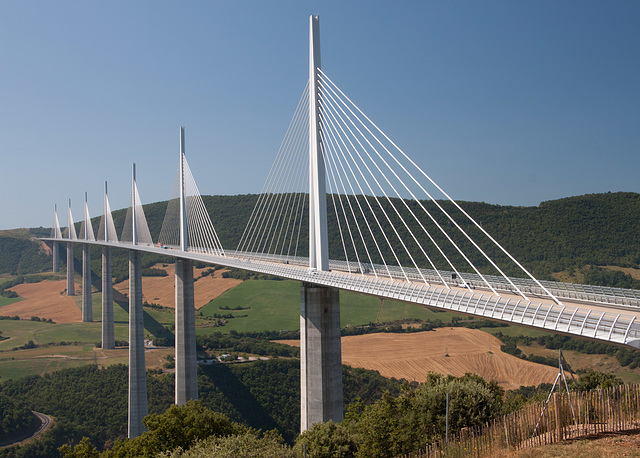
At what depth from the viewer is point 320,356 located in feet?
78.2

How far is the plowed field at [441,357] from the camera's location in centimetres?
4431

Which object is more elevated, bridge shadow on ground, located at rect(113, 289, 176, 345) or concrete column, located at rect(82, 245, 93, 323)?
concrete column, located at rect(82, 245, 93, 323)

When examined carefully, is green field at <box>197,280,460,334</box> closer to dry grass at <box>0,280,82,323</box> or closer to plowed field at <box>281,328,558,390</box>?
plowed field at <box>281,328,558,390</box>

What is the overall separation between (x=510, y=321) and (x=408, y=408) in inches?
284

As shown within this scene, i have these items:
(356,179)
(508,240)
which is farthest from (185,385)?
(508,240)

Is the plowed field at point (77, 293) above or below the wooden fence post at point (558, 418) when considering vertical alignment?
below

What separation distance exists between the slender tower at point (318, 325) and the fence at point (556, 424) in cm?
1200

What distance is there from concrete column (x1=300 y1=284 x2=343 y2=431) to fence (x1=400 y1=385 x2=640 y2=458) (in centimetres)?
1197

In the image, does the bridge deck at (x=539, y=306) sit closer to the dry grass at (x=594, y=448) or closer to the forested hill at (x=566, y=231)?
the dry grass at (x=594, y=448)

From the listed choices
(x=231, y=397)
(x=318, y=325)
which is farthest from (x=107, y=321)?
(x=318, y=325)

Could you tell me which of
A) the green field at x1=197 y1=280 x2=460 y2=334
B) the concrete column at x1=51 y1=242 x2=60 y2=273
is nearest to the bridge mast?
the green field at x1=197 y1=280 x2=460 y2=334

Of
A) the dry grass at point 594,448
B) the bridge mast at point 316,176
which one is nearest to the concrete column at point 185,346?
the bridge mast at point 316,176

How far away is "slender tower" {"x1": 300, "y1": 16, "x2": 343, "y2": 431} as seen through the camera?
23531mm

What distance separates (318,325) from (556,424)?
13.8 metres
